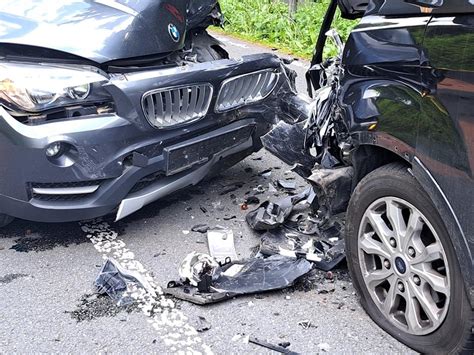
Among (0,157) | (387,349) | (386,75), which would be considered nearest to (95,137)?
(0,157)

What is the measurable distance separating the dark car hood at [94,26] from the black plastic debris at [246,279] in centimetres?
152

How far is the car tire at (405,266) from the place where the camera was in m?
2.69

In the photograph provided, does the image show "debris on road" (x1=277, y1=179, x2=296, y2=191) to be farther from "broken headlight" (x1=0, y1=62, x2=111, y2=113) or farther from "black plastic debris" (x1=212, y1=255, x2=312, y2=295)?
"broken headlight" (x1=0, y1=62, x2=111, y2=113)

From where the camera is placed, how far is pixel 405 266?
295cm

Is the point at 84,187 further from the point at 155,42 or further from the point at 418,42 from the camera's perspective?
the point at 418,42

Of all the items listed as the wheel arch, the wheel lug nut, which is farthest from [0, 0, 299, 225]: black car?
the wheel lug nut

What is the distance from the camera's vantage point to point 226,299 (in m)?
3.51

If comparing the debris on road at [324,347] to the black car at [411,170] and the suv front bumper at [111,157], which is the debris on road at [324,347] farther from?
the suv front bumper at [111,157]

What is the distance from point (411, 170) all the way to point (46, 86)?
2.17 meters

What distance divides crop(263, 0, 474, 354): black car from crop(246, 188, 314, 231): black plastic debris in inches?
24.7

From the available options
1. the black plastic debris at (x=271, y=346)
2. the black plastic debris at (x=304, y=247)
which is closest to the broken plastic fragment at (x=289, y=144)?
the black plastic debris at (x=304, y=247)

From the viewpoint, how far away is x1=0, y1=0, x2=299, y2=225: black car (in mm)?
3666

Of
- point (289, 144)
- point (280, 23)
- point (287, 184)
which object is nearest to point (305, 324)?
point (289, 144)

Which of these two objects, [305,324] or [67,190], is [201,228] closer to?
[67,190]
